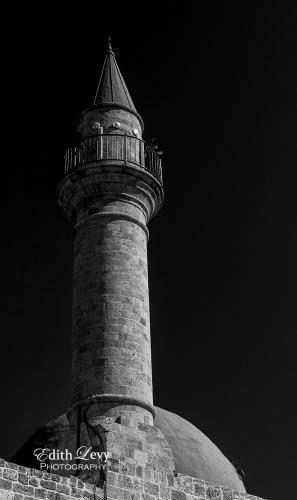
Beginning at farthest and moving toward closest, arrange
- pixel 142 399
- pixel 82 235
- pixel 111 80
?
pixel 111 80 → pixel 82 235 → pixel 142 399

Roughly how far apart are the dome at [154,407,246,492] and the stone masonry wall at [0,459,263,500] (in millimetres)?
3722

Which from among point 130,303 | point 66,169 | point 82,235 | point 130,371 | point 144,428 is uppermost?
point 66,169

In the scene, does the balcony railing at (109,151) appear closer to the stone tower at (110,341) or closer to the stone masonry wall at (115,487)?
the stone tower at (110,341)

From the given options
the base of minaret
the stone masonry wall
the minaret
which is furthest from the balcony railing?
the stone masonry wall

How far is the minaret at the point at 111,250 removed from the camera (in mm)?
12102

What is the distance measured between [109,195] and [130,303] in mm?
2035

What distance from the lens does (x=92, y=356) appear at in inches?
481

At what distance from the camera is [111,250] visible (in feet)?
43.0

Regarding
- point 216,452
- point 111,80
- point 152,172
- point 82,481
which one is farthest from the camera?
point 216,452

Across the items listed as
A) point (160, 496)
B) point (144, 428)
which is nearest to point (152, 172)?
point (144, 428)

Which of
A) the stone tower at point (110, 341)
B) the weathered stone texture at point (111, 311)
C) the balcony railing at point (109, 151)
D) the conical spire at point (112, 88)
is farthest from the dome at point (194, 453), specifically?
the conical spire at point (112, 88)

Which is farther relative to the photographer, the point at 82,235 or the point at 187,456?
the point at 187,456

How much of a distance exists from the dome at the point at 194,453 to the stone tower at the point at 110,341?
57 mm

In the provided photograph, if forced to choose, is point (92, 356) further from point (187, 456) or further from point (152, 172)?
point (187, 456)
